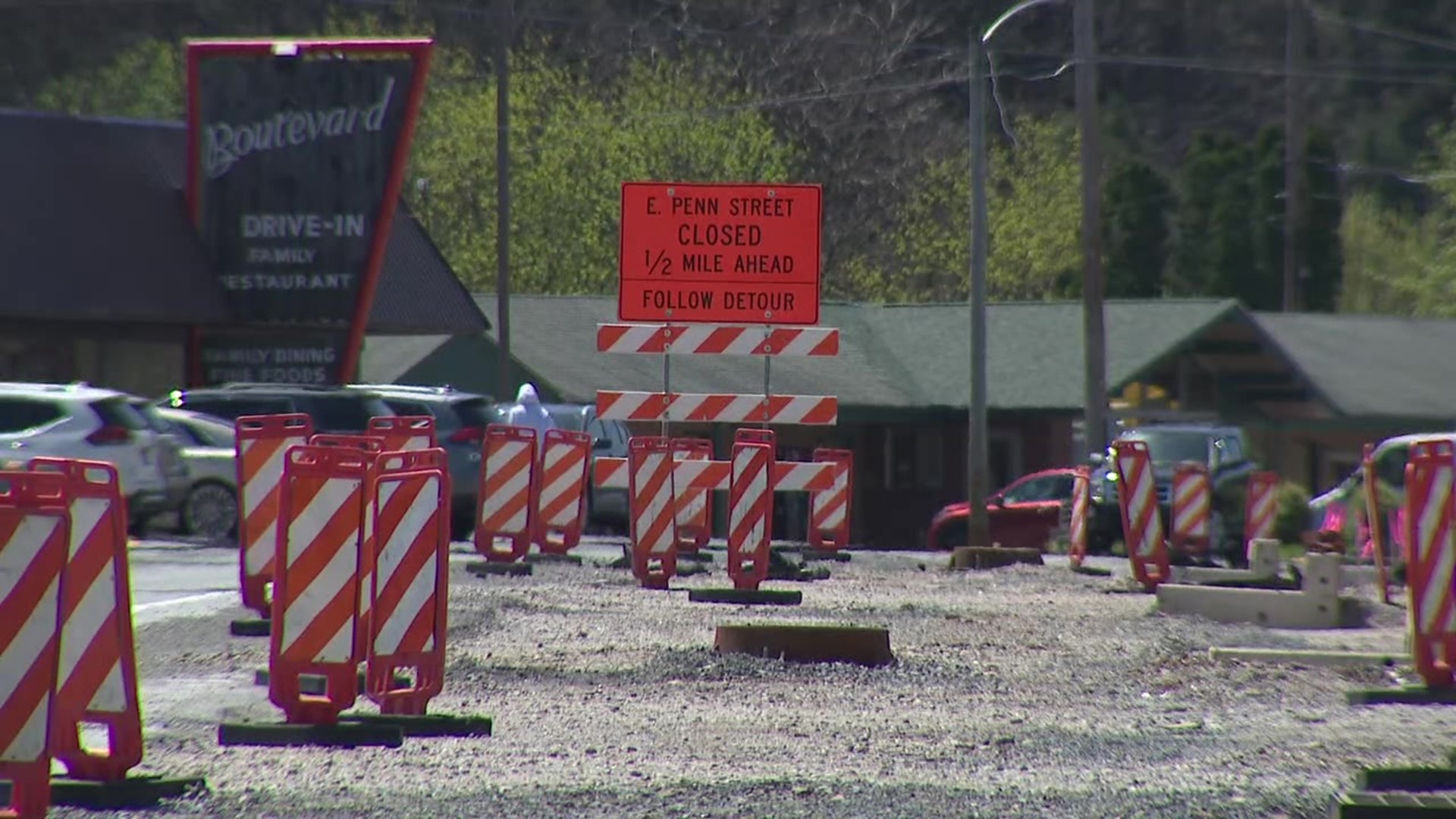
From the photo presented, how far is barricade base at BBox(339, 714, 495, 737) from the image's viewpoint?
31.6ft

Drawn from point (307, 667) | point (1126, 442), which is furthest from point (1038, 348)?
point (307, 667)

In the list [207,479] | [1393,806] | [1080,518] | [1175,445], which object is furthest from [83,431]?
[1393,806]

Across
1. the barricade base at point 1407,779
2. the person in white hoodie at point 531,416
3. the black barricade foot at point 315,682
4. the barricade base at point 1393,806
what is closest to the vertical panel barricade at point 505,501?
the person in white hoodie at point 531,416

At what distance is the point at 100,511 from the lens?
27.2 feet

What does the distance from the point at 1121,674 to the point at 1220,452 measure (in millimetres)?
18571

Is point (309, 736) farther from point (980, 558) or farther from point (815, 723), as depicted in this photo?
point (980, 558)

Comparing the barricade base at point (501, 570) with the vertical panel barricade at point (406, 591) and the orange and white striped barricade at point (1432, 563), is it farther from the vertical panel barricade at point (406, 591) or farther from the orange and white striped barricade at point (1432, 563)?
the orange and white striped barricade at point (1432, 563)

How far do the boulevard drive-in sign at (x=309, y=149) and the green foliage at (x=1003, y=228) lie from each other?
26.8 meters

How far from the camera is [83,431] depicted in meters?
22.9

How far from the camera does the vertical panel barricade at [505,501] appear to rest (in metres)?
19.6

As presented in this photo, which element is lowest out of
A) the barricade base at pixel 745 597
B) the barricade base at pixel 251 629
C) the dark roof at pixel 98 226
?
the barricade base at pixel 745 597

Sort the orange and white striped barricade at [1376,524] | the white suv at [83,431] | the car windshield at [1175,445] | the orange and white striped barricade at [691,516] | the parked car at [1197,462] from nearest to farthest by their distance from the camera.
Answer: the orange and white striped barricade at [1376,524]
the orange and white striped barricade at [691,516]
the white suv at [83,431]
the parked car at [1197,462]
the car windshield at [1175,445]

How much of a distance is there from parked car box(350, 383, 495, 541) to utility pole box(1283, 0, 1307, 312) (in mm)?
41997

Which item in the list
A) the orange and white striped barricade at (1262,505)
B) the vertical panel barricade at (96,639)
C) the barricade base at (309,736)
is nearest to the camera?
the vertical panel barricade at (96,639)
